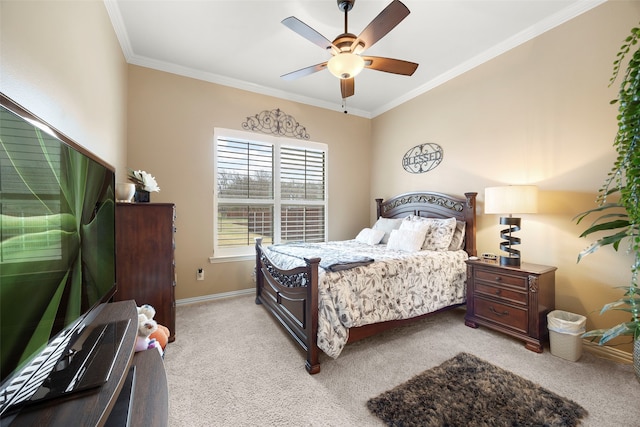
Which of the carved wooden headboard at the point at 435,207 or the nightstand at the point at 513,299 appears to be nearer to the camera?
the nightstand at the point at 513,299

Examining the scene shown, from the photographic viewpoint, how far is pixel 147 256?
2.20 metres

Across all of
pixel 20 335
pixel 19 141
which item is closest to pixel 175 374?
pixel 20 335

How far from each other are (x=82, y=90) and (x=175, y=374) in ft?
6.87

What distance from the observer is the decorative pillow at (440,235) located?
9.65 ft

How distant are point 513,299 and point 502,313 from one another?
18 centimetres

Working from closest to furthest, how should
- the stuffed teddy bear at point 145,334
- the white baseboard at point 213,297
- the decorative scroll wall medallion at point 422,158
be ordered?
the stuffed teddy bear at point 145,334, the white baseboard at point 213,297, the decorative scroll wall medallion at point 422,158

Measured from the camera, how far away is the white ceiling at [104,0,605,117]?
2240 millimetres

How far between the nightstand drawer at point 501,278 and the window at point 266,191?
2.35 metres

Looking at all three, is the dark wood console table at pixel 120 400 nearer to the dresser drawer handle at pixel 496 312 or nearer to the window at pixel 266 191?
the window at pixel 266 191

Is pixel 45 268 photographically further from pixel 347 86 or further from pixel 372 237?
pixel 372 237

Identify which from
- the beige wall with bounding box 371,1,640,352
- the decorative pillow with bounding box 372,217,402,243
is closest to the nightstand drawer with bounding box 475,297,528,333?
the beige wall with bounding box 371,1,640,352

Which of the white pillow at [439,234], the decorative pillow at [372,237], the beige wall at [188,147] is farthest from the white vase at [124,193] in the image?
the white pillow at [439,234]

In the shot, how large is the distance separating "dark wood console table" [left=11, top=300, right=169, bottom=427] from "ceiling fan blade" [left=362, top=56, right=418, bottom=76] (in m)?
2.50

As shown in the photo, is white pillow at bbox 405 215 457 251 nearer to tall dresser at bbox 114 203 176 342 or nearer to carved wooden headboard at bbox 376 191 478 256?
carved wooden headboard at bbox 376 191 478 256
